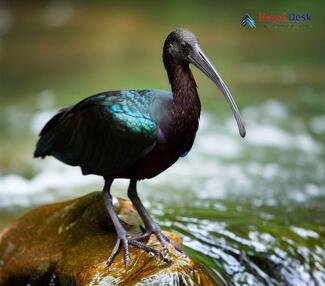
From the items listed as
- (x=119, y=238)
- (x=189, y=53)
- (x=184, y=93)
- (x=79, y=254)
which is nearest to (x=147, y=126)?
(x=184, y=93)

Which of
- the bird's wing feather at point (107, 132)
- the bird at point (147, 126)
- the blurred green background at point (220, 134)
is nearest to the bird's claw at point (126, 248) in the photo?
the bird at point (147, 126)

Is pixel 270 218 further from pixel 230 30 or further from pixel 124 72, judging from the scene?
pixel 230 30

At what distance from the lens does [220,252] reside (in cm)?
619

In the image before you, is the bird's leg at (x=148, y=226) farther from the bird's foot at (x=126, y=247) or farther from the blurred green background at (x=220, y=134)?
the blurred green background at (x=220, y=134)

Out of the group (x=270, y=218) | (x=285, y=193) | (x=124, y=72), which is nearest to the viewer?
(x=270, y=218)

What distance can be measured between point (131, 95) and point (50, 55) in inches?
527

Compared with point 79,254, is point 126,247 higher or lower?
higher

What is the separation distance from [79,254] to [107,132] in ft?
2.97

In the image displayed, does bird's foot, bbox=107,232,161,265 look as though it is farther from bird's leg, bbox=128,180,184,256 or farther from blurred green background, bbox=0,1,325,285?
blurred green background, bbox=0,1,325,285

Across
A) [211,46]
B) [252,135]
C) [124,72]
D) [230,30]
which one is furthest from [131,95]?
[230,30]

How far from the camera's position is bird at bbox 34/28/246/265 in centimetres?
467

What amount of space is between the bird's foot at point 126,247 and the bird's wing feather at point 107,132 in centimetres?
47

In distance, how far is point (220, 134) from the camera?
438 inches

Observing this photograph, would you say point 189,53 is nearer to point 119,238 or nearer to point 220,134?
point 119,238
